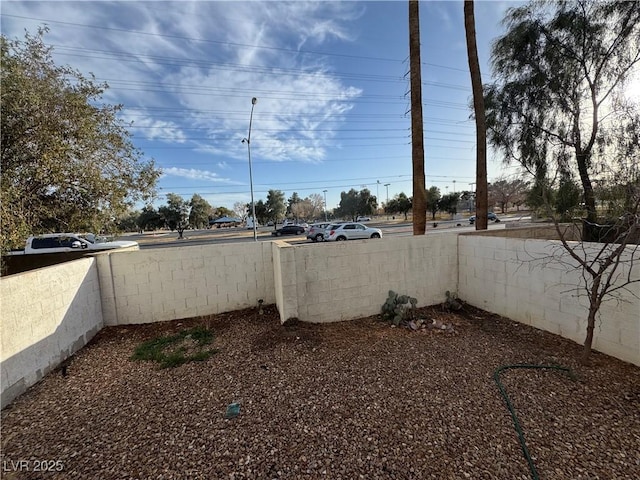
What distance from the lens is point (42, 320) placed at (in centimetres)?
318

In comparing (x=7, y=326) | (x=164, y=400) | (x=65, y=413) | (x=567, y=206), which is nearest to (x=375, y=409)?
(x=164, y=400)

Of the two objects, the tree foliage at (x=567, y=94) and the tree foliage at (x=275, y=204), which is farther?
the tree foliage at (x=275, y=204)

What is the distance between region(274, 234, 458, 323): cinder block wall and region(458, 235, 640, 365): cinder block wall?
1.44 ft

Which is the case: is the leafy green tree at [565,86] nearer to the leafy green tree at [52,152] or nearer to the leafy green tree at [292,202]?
the leafy green tree at [52,152]

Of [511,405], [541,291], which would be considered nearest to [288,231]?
[541,291]

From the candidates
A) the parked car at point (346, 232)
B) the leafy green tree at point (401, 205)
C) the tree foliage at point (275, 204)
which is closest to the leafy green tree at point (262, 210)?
the tree foliage at point (275, 204)

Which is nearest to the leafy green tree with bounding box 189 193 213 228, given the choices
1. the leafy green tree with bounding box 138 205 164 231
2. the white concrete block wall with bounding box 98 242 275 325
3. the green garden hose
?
the leafy green tree with bounding box 138 205 164 231

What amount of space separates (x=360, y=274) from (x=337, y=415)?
2.44 m

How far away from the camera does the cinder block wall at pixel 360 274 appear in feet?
14.1

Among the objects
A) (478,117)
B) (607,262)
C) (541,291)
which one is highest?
(478,117)

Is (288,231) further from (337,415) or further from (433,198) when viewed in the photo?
(337,415)

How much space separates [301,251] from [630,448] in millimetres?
3684

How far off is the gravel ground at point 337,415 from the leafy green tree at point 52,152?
10.7 ft

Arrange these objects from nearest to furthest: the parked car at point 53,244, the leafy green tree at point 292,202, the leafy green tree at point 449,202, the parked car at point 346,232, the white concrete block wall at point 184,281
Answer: the white concrete block wall at point 184,281, the parked car at point 53,244, the parked car at point 346,232, the leafy green tree at point 449,202, the leafy green tree at point 292,202
